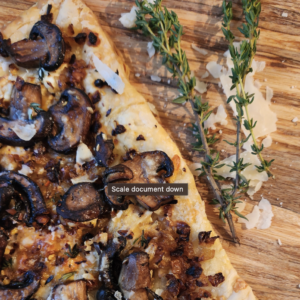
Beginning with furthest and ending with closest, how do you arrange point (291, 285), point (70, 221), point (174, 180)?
point (291, 285)
point (174, 180)
point (70, 221)

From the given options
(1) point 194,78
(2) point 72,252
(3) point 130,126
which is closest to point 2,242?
(2) point 72,252

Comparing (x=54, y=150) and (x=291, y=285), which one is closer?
(x=54, y=150)

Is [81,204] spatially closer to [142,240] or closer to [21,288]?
[142,240]

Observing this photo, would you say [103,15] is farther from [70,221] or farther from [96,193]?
[70,221]

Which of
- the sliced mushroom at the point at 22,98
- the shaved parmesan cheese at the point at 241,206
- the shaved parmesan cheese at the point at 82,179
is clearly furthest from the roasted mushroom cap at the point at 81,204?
the shaved parmesan cheese at the point at 241,206

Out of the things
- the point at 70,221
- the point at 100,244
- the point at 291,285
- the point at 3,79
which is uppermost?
the point at 3,79

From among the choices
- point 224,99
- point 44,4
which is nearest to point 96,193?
point 224,99

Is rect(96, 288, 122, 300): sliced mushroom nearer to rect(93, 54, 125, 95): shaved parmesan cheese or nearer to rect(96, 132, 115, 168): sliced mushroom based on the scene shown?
rect(96, 132, 115, 168): sliced mushroom
